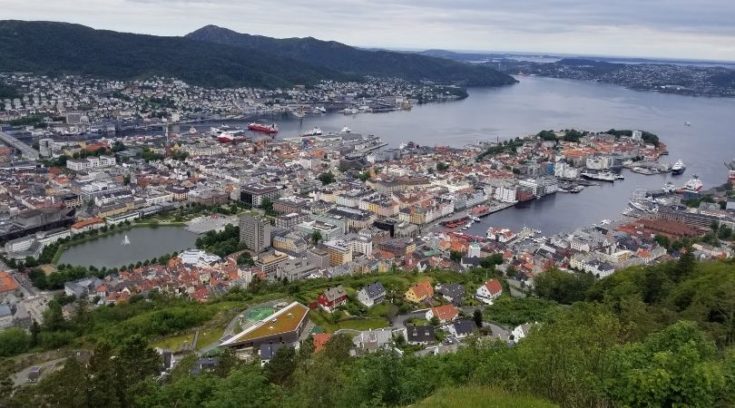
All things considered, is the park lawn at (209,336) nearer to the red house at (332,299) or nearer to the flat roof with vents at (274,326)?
the flat roof with vents at (274,326)

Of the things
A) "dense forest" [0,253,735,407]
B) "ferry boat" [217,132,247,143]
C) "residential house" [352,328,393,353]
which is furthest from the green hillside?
"dense forest" [0,253,735,407]

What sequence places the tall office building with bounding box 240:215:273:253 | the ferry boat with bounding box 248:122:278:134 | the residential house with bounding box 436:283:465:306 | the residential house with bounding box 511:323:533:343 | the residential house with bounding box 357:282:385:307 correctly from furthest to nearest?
the ferry boat with bounding box 248:122:278:134 → the tall office building with bounding box 240:215:273:253 → the residential house with bounding box 436:283:465:306 → the residential house with bounding box 357:282:385:307 → the residential house with bounding box 511:323:533:343

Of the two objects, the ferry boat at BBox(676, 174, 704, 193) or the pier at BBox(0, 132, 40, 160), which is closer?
the ferry boat at BBox(676, 174, 704, 193)

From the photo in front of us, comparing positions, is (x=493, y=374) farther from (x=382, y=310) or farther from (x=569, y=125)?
(x=569, y=125)

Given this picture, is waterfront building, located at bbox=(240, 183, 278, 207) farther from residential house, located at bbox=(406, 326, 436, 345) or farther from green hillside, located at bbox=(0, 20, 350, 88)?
green hillside, located at bbox=(0, 20, 350, 88)

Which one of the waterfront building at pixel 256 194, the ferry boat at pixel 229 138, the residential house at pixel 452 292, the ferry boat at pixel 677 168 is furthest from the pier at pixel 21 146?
the ferry boat at pixel 677 168

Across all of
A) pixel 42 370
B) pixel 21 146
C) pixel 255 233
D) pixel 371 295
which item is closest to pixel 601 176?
pixel 255 233

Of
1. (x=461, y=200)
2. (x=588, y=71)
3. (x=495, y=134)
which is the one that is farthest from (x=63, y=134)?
(x=588, y=71)
